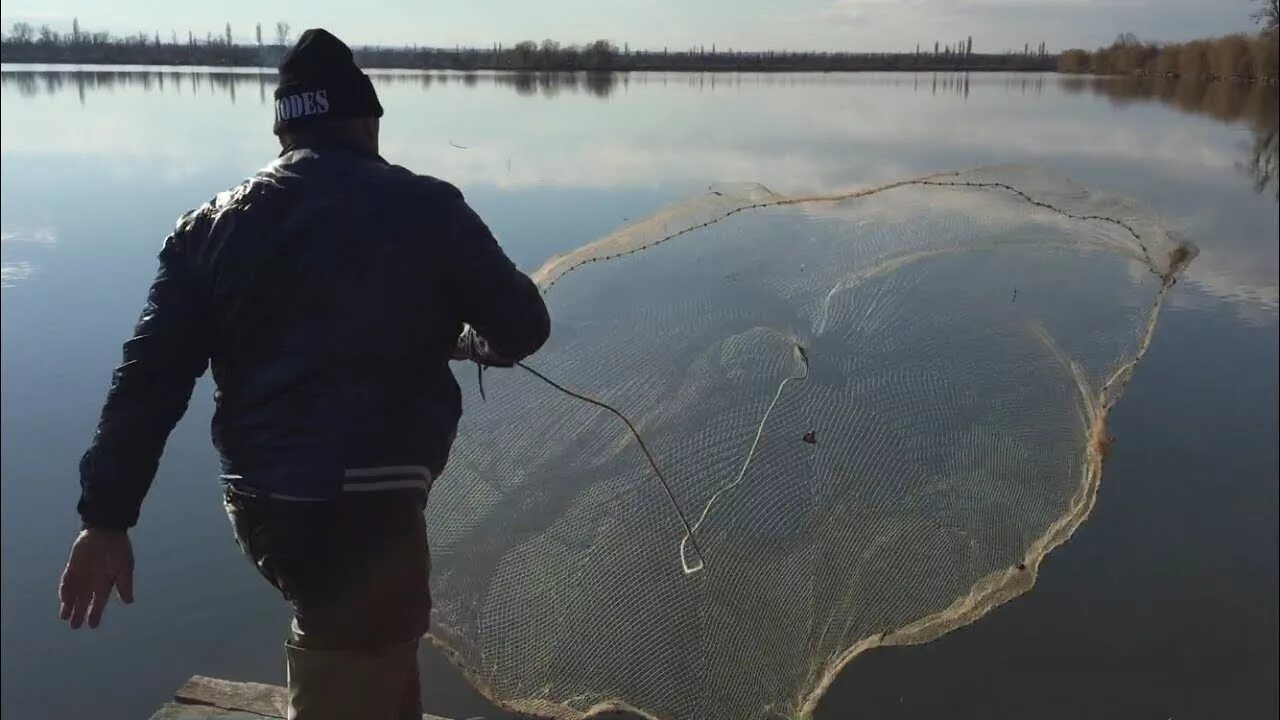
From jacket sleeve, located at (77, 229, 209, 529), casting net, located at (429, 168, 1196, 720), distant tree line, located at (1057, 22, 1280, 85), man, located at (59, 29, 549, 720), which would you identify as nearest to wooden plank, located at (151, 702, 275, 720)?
casting net, located at (429, 168, 1196, 720)

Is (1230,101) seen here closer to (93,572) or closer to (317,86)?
(317,86)

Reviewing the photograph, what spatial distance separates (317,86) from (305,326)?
46 cm

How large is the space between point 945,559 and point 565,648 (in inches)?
49.1

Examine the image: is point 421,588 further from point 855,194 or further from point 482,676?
point 855,194

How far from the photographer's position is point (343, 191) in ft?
5.48

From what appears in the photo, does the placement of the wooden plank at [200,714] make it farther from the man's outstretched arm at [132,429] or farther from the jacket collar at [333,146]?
the jacket collar at [333,146]

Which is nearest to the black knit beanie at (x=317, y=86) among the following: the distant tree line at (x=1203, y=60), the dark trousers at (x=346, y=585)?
the dark trousers at (x=346, y=585)

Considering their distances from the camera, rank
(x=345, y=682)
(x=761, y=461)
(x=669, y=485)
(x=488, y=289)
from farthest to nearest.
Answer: (x=761, y=461) → (x=669, y=485) → (x=345, y=682) → (x=488, y=289)

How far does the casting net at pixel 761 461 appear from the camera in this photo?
2895 millimetres

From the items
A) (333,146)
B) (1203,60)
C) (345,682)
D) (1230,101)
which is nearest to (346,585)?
(345,682)

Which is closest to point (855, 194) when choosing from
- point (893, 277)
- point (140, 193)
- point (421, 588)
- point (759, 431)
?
point (893, 277)

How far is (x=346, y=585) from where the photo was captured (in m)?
1.78

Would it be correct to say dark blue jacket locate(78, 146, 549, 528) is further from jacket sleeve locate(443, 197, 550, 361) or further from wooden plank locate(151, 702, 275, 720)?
wooden plank locate(151, 702, 275, 720)

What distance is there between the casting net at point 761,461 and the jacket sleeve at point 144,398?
139 centimetres
